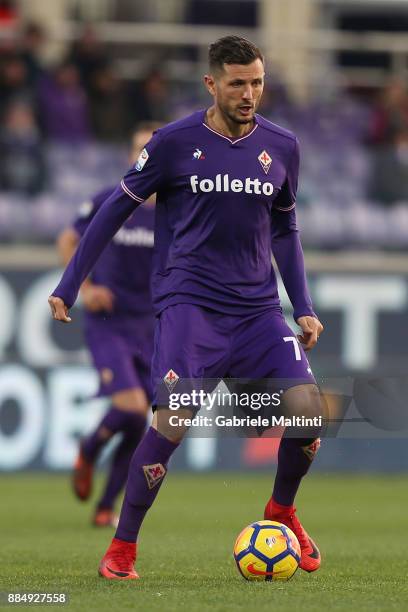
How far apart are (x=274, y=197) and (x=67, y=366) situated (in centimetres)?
731

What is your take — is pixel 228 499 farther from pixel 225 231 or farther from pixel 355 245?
pixel 225 231

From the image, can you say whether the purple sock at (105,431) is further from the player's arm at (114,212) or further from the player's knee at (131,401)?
the player's arm at (114,212)

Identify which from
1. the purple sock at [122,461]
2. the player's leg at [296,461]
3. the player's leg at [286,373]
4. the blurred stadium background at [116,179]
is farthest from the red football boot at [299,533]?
the blurred stadium background at [116,179]

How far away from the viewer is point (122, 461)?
9242 mm

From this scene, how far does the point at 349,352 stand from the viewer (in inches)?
562

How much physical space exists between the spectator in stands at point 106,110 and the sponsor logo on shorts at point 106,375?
19.2 ft

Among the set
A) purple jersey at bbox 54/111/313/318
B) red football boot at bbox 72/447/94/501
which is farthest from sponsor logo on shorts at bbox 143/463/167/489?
red football boot at bbox 72/447/94/501

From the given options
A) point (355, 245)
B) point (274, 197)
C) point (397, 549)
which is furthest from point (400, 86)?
point (274, 197)

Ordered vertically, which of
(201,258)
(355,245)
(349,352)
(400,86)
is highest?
(201,258)

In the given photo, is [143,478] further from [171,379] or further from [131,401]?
[131,401]

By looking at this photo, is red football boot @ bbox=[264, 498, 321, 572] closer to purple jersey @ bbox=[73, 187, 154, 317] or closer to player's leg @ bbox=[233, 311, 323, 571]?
player's leg @ bbox=[233, 311, 323, 571]

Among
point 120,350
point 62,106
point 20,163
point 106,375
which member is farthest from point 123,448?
point 62,106

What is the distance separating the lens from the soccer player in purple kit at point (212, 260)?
19.4 ft

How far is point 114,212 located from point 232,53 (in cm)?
84
